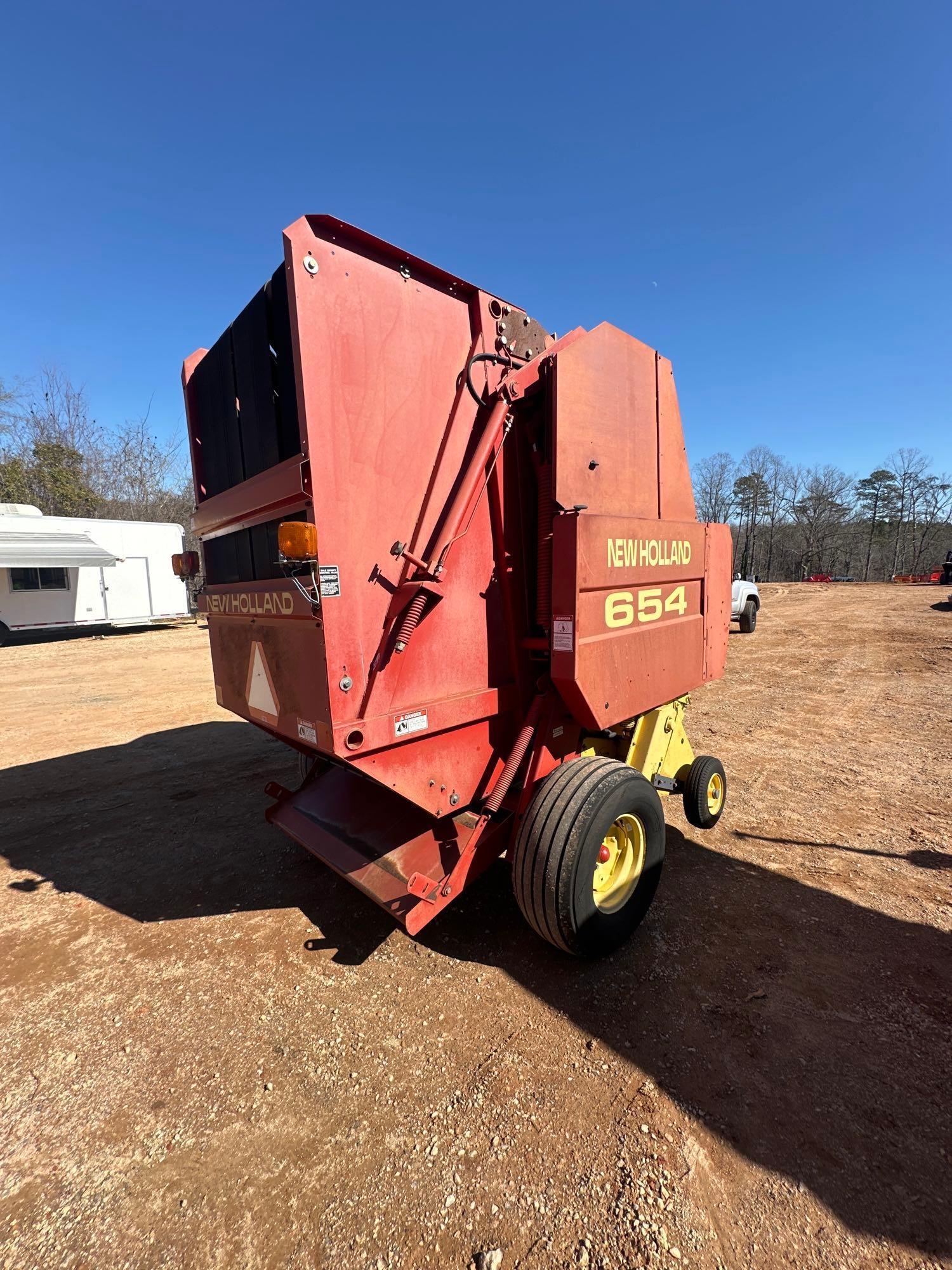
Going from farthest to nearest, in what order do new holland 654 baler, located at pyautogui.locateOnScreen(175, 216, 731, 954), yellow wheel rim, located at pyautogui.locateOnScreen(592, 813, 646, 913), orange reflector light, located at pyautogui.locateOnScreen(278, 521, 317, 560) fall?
yellow wheel rim, located at pyautogui.locateOnScreen(592, 813, 646, 913), new holland 654 baler, located at pyautogui.locateOnScreen(175, 216, 731, 954), orange reflector light, located at pyautogui.locateOnScreen(278, 521, 317, 560)

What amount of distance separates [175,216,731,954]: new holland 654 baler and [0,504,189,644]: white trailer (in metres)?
16.2

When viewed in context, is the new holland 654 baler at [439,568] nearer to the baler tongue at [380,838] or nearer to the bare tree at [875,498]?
the baler tongue at [380,838]

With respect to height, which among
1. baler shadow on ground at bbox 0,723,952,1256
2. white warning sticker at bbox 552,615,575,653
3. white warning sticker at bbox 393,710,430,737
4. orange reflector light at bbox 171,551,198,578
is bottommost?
baler shadow on ground at bbox 0,723,952,1256

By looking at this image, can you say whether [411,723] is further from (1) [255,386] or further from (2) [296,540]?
(1) [255,386]

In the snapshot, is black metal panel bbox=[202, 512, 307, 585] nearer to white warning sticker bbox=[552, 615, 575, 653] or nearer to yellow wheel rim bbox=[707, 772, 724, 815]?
white warning sticker bbox=[552, 615, 575, 653]

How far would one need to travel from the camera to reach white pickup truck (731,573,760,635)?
15328mm

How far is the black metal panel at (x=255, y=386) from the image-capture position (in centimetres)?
255

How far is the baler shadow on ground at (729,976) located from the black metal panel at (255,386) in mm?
2689

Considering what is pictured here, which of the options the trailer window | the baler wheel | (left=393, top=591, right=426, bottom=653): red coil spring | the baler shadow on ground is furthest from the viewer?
the trailer window

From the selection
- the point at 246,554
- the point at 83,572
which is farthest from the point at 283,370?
the point at 83,572

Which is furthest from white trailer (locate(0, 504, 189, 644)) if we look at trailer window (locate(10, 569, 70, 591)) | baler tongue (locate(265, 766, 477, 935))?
baler tongue (locate(265, 766, 477, 935))

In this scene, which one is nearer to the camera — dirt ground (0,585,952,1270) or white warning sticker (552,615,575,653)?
dirt ground (0,585,952,1270)

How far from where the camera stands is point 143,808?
17.1 feet

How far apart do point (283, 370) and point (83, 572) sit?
18.8m
